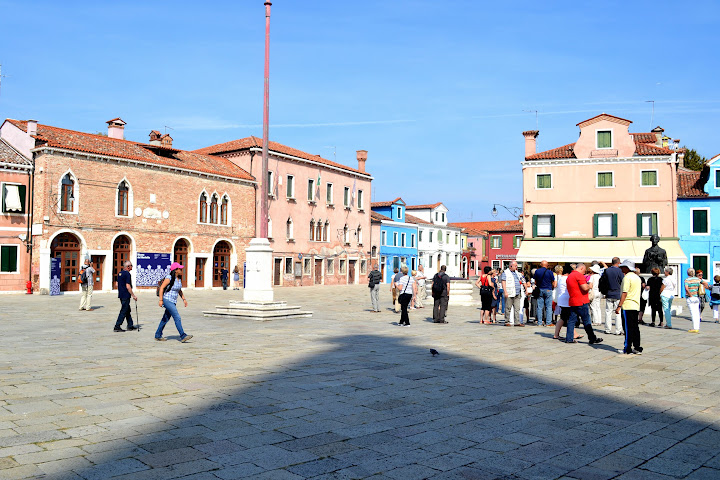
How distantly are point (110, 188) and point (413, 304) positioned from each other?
62.8ft

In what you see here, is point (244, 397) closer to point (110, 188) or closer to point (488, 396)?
point (488, 396)

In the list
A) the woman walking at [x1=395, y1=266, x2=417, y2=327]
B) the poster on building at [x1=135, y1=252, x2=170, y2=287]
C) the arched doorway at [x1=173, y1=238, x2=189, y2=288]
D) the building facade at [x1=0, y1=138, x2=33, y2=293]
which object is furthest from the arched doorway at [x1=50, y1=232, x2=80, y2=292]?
the woman walking at [x1=395, y1=266, x2=417, y2=327]

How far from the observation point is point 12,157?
104 feet

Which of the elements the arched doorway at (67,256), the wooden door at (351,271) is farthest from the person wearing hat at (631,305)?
the wooden door at (351,271)

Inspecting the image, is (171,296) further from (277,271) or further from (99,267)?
(277,271)

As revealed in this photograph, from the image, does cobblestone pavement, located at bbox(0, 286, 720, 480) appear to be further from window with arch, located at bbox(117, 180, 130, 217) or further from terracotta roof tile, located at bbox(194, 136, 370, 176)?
terracotta roof tile, located at bbox(194, 136, 370, 176)

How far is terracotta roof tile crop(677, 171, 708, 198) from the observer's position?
36.3 meters

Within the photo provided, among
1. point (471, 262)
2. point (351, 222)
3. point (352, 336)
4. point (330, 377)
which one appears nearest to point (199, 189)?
point (351, 222)

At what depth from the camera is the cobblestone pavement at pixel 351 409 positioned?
4.73 meters

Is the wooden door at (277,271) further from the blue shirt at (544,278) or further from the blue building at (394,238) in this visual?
the blue shirt at (544,278)

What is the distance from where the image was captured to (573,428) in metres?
5.95

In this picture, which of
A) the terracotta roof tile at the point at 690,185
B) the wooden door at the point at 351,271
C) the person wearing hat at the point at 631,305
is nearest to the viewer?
the person wearing hat at the point at 631,305

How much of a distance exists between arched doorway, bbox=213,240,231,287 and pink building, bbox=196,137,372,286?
4.15 metres

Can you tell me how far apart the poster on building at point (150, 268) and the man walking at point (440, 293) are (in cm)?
2217
